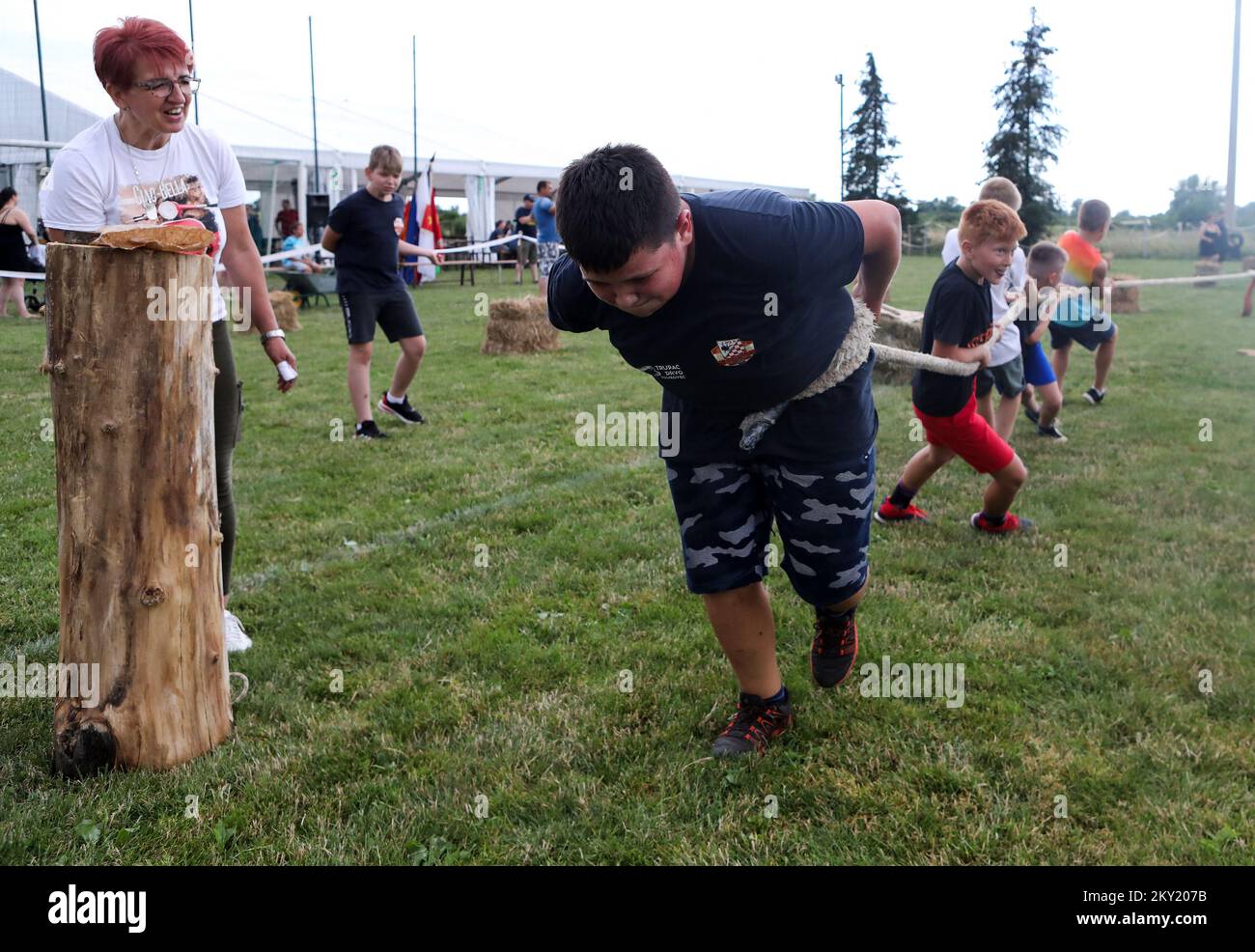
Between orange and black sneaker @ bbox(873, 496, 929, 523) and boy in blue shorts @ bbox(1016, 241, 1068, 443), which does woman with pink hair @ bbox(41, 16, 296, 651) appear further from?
boy in blue shorts @ bbox(1016, 241, 1068, 443)

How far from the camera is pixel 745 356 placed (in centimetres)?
257

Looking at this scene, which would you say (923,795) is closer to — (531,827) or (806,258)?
(531,827)

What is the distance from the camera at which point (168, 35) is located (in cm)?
307

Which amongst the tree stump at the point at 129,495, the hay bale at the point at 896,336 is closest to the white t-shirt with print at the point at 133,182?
the tree stump at the point at 129,495

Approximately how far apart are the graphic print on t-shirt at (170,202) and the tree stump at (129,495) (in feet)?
1.41

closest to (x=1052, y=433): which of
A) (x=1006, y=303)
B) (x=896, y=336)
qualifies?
(x=1006, y=303)

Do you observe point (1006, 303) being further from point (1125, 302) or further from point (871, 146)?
point (871, 146)

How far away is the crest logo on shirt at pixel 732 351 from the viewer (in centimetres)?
255

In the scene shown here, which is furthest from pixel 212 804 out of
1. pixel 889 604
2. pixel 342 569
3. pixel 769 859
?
pixel 889 604

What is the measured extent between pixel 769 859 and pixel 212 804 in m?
1.58

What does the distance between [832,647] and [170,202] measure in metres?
2.69

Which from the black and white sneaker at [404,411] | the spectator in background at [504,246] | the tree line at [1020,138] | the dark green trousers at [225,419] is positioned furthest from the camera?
the tree line at [1020,138]

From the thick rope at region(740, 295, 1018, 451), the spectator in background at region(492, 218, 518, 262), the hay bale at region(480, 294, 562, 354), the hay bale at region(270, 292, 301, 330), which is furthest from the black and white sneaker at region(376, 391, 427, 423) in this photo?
the spectator in background at region(492, 218, 518, 262)

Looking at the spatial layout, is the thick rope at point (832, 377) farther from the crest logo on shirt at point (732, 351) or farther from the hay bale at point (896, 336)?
the hay bale at point (896, 336)
